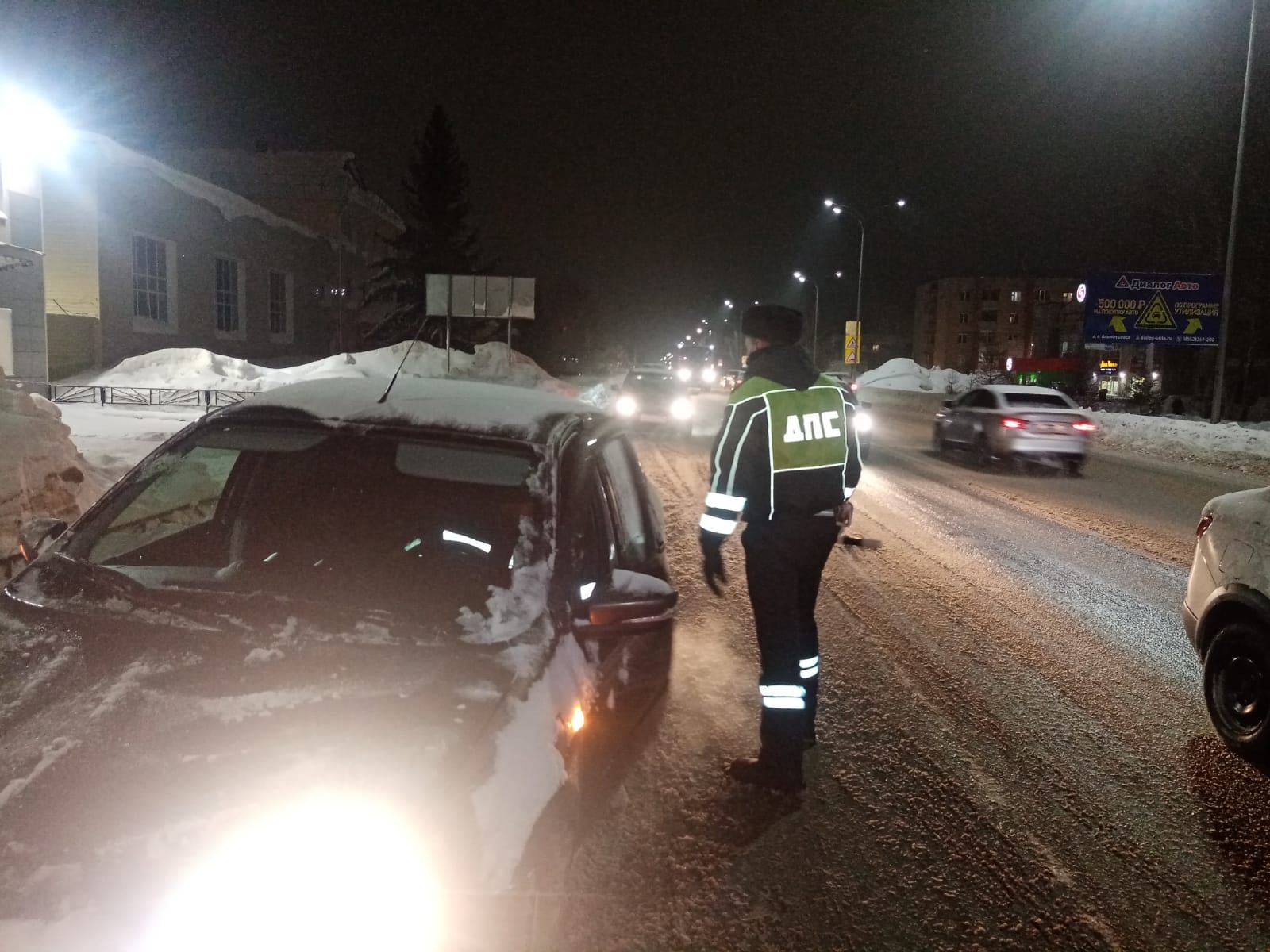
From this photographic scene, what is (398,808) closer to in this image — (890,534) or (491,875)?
(491,875)

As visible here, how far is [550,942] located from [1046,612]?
5.80m

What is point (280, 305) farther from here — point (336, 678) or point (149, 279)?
point (336, 678)

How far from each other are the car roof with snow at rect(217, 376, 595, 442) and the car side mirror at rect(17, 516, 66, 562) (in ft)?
2.28

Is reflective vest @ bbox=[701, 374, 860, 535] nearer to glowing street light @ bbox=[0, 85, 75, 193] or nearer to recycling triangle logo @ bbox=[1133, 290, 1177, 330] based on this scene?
glowing street light @ bbox=[0, 85, 75, 193]

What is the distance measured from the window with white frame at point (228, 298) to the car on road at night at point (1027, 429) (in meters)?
26.7

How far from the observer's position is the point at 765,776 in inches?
164

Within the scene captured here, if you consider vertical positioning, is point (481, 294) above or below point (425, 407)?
above

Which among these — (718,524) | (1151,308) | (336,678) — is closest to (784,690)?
(718,524)

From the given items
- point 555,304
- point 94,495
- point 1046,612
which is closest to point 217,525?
point 94,495

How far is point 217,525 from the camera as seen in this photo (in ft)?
13.4

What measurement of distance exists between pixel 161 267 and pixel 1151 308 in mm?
31862

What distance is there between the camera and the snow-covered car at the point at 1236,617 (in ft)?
15.0

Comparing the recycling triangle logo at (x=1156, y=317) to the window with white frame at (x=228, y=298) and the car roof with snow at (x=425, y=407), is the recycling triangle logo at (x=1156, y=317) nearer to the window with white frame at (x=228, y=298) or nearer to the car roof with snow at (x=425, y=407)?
the window with white frame at (x=228, y=298)

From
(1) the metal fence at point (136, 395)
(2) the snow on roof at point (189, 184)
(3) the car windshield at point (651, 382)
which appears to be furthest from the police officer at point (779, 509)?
(2) the snow on roof at point (189, 184)
